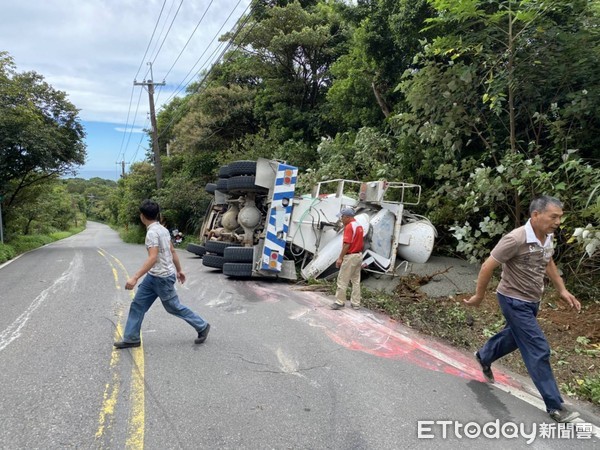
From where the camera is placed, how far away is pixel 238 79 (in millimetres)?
23125

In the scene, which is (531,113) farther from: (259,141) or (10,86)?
(10,86)

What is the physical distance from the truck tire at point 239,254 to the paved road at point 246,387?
8.07ft

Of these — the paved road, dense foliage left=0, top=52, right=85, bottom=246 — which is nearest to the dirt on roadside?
the paved road

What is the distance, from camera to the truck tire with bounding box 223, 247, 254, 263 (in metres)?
8.44

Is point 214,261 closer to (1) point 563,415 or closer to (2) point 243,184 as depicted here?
(2) point 243,184

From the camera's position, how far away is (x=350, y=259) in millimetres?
6320

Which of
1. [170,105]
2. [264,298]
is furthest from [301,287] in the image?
[170,105]

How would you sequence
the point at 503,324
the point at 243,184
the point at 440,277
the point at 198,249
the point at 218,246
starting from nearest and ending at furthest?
the point at 503,324 → the point at 440,277 → the point at 243,184 → the point at 218,246 → the point at 198,249

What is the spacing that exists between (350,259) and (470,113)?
356 cm

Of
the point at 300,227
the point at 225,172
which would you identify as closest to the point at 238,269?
the point at 300,227
